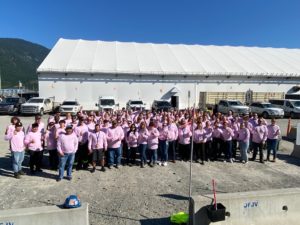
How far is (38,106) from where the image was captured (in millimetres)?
27281

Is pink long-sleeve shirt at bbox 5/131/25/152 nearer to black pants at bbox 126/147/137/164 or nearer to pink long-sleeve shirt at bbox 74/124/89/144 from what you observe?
pink long-sleeve shirt at bbox 74/124/89/144

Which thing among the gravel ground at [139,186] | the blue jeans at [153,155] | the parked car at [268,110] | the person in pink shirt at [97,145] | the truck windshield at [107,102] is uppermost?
the truck windshield at [107,102]

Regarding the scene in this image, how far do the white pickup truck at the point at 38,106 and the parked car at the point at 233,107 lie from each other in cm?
1821

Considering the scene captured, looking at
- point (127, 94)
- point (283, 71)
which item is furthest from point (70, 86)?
point (283, 71)

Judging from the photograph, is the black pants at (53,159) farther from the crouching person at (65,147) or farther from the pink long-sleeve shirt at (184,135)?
the pink long-sleeve shirt at (184,135)

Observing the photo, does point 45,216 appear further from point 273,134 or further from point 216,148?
point 273,134

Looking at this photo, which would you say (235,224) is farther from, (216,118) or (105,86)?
(105,86)

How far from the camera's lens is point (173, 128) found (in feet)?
35.5

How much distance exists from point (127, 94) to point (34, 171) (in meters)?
26.3

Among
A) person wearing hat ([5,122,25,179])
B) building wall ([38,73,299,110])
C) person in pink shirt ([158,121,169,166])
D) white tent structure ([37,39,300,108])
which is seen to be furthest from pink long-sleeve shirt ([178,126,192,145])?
white tent structure ([37,39,300,108])

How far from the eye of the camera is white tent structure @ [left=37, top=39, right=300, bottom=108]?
1325 inches

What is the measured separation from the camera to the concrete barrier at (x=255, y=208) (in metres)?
5.15

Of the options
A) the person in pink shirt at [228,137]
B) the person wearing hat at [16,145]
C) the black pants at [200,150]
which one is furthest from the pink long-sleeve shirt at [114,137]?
the person in pink shirt at [228,137]

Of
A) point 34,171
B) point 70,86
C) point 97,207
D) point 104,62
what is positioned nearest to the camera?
point 97,207
